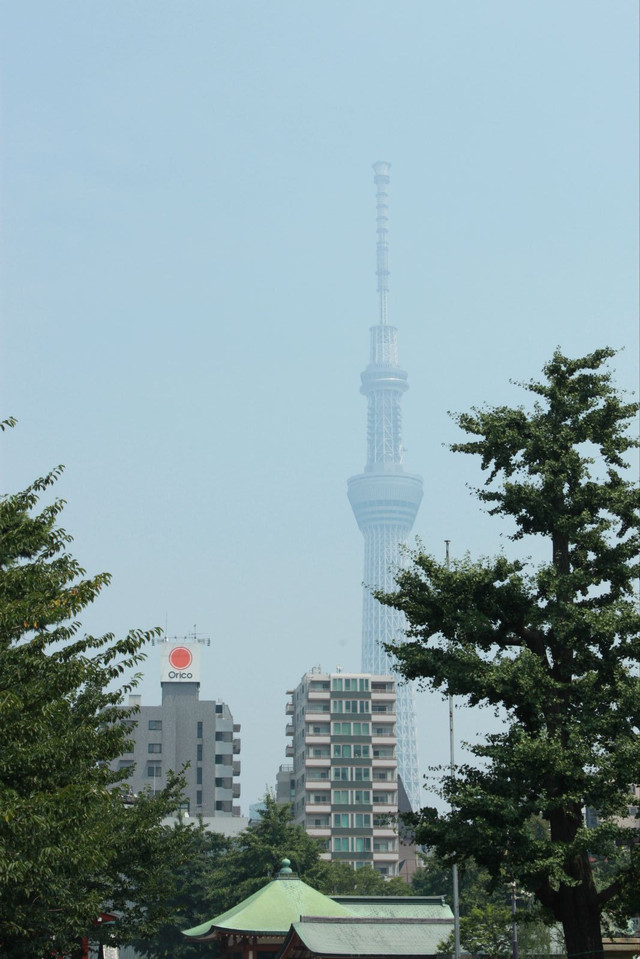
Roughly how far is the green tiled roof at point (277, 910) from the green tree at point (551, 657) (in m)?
27.5

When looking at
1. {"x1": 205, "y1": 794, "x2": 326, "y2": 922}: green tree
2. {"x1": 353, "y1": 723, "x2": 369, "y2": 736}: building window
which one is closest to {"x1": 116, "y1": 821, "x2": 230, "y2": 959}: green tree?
{"x1": 205, "y1": 794, "x2": 326, "y2": 922}: green tree

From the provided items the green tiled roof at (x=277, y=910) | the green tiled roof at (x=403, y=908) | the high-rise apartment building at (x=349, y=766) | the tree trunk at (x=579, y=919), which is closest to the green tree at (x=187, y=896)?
the green tiled roof at (x=277, y=910)

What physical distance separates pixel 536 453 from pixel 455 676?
5888 millimetres

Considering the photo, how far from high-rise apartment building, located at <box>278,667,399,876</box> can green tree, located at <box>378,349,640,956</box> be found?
148 meters

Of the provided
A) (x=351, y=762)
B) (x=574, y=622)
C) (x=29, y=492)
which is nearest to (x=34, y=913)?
(x=29, y=492)

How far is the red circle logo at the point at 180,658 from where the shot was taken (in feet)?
604

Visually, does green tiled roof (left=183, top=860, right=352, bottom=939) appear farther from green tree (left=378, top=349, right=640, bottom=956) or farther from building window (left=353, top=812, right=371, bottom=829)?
building window (left=353, top=812, right=371, bottom=829)

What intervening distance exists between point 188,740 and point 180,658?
39.0 ft

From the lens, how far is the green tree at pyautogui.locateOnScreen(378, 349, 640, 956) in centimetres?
2873

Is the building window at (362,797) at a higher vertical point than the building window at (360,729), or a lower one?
lower

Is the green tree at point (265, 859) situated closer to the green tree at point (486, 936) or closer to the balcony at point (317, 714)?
the green tree at point (486, 936)

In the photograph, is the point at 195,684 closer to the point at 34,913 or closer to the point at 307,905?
the point at 307,905

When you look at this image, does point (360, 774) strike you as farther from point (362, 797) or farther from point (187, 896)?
point (187, 896)

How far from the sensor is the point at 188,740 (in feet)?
589
